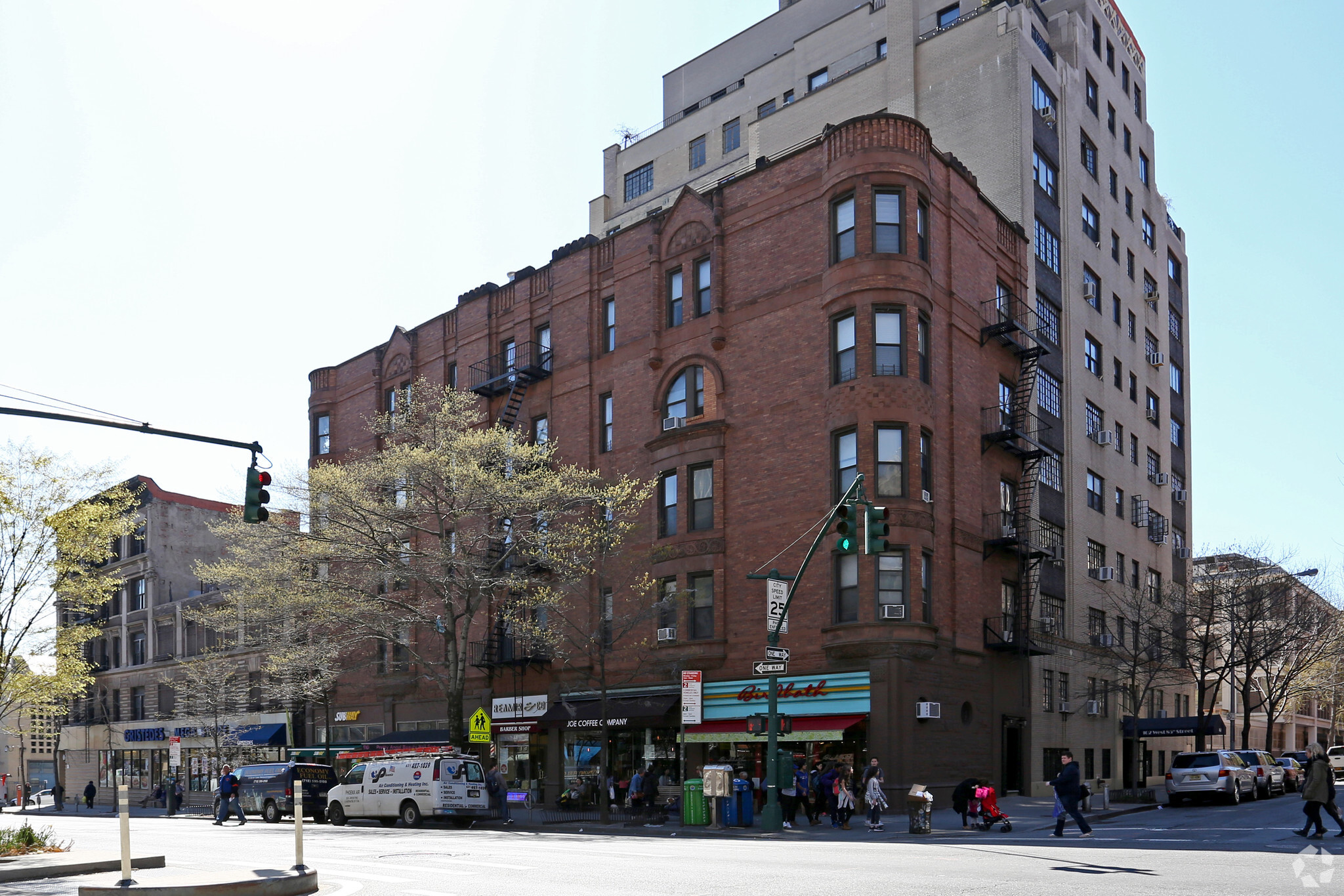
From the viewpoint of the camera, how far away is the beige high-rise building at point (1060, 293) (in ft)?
137

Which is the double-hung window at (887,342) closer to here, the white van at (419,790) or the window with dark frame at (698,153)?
the white van at (419,790)

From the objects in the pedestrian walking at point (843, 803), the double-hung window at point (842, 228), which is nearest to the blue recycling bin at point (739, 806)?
the pedestrian walking at point (843, 803)

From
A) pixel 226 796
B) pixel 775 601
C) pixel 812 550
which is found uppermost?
pixel 812 550

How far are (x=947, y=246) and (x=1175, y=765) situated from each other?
16.8 m

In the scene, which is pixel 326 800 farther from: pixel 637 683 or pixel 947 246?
pixel 947 246

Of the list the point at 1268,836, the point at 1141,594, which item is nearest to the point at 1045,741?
the point at 1141,594

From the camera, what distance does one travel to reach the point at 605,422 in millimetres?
43594

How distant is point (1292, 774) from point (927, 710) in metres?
20.6

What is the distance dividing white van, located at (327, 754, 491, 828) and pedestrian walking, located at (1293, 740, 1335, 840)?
64.9ft

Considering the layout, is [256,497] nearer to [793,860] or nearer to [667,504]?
[793,860]

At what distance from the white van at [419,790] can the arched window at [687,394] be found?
514 inches

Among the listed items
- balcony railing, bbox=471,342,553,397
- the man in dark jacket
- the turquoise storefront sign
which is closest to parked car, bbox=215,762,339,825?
the turquoise storefront sign

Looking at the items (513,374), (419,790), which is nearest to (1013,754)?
(419,790)

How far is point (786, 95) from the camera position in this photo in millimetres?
58719
